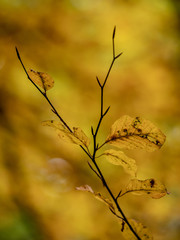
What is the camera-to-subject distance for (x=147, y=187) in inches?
21.0

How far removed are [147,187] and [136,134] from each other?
0.34 feet

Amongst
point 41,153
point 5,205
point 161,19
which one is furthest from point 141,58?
point 5,205

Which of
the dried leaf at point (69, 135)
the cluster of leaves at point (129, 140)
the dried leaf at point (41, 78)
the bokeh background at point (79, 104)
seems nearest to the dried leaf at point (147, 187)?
the cluster of leaves at point (129, 140)

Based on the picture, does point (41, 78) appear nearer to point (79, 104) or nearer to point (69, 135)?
point (69, 135)

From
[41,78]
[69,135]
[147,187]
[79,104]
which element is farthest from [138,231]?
[79,104]

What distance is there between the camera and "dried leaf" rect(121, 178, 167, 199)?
53cm

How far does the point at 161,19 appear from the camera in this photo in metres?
1.40

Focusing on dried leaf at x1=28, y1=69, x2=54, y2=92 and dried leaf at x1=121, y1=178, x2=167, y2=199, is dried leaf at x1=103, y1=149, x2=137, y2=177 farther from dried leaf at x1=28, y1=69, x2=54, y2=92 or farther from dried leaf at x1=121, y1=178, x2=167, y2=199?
dried leaf at x1=28, y1=69, x2=54, y2=92

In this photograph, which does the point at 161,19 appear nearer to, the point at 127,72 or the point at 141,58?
the point at 141,58

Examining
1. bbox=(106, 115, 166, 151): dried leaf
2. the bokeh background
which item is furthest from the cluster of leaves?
the bokeh background

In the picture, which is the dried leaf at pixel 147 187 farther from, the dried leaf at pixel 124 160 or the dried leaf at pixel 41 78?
the dried leaf at pixel 41 78

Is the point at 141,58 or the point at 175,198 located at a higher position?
the point at 141,58

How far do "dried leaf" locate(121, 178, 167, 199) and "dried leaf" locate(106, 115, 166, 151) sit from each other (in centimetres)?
7

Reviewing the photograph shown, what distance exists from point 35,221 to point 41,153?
10.0 inches
